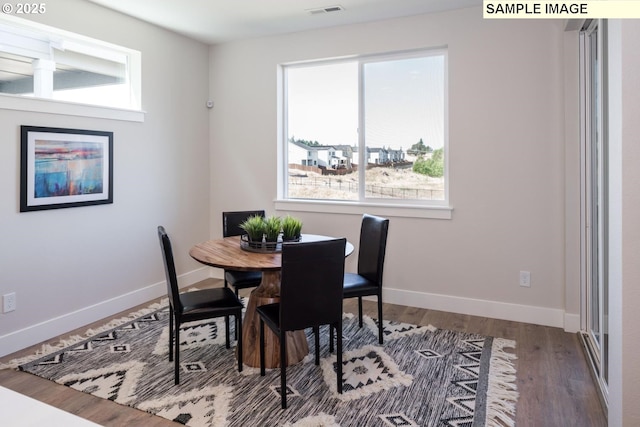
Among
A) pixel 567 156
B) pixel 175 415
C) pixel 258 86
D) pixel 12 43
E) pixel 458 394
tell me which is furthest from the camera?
pixel 258 86

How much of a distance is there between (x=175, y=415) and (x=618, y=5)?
8.84 ft

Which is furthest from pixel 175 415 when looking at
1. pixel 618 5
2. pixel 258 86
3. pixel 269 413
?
pixel 258 86

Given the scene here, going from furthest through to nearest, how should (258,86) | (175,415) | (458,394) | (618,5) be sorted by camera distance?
(258,86)
(458,394)
(175,415)
(618,5)

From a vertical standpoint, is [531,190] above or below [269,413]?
above

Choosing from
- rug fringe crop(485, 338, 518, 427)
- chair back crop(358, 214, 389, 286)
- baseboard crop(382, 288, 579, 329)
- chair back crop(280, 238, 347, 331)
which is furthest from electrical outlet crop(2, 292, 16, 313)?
rug fringe crop(485, 338, 518, 427)

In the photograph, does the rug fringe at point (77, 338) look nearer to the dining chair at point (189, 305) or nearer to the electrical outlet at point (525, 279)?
the dining chair at point (189, 305)

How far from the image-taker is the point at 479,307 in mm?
3752

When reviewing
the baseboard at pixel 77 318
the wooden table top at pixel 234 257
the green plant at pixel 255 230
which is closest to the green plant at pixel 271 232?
the green plant at pixel 255 230

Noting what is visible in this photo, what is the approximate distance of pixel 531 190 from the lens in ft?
11.5

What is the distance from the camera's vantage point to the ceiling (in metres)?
3.53

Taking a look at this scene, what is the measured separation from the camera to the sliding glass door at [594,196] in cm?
230

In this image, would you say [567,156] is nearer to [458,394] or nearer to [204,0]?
[458,394]

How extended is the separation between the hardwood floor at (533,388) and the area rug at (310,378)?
0.06 metres

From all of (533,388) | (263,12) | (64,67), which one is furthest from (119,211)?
(533,388)
